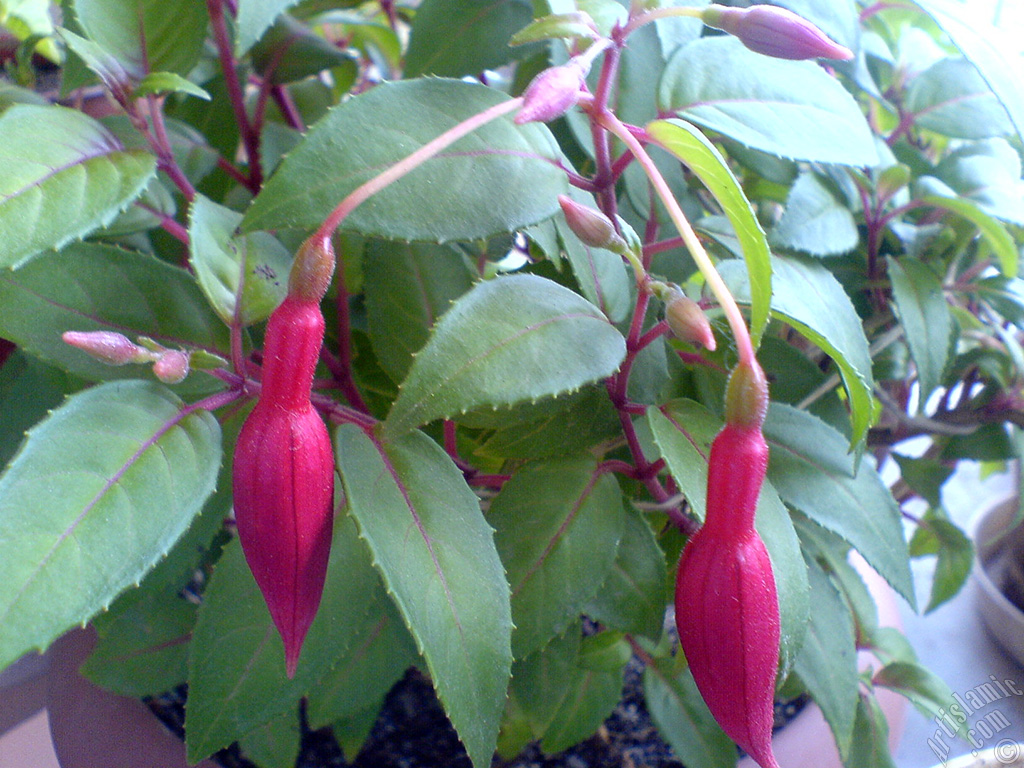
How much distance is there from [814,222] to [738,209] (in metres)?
0.15

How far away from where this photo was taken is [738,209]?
20 centimetres

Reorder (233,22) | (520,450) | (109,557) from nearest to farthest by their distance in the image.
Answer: (109,557)
(520,450)
(233,22)

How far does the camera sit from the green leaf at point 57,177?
0.22m

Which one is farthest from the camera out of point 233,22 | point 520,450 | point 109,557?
point 233,22

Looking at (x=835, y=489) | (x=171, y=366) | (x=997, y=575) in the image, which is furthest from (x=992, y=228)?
(x=997, y=575)

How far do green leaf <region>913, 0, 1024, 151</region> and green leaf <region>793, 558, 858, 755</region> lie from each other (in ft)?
0.67

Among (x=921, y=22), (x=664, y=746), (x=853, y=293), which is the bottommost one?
(x=664, y=746)

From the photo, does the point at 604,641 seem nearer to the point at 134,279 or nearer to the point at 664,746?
the point at 664,746

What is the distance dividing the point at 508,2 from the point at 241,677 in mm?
351

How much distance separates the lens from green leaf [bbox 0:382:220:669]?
178 millimetres

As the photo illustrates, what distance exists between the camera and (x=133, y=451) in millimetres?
216

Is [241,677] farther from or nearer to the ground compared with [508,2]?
nearer to the ground

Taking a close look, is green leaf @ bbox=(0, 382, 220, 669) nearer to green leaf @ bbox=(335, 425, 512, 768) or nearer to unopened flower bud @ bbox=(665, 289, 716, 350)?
green leaf @ bbox=(335, 425, 512, 768)

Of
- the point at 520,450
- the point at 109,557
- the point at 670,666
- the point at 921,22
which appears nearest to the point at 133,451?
the point at 109,557
